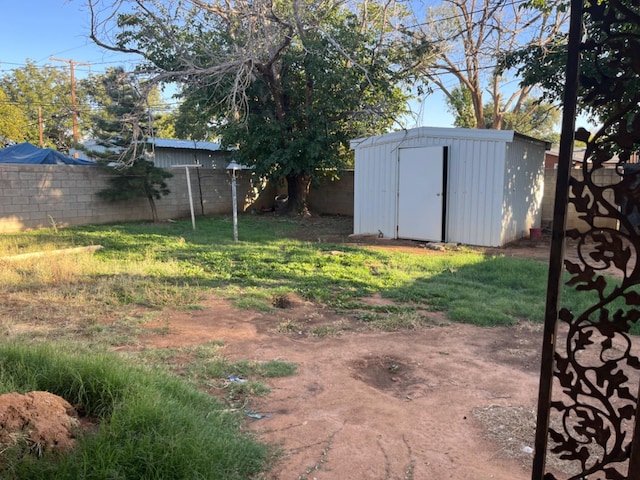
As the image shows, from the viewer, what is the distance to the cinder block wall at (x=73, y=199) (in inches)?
444

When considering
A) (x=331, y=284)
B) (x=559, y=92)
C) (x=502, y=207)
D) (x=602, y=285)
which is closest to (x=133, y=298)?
(x=331, y=284)

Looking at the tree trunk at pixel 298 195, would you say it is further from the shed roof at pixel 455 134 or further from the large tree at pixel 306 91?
the shed roof at pixel 455 134

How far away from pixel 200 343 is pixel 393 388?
1.81 meters

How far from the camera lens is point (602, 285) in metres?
1.48

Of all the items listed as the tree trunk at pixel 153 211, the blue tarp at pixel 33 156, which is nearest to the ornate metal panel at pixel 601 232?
the tree trunk at pixel 153 211

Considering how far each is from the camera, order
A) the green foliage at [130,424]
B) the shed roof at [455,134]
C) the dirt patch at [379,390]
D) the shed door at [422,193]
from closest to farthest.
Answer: the green foliage at [130,424], the dirt patch at [379,390], the shed roof at [455,134], the shed door at [422,193]

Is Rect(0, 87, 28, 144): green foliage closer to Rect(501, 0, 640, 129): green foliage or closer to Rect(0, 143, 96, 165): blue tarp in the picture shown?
Rect(0, 143, 96, 165): blue tarp

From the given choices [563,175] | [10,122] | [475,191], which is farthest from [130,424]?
[10,122]

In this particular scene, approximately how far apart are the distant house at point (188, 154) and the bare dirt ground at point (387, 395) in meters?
13.2

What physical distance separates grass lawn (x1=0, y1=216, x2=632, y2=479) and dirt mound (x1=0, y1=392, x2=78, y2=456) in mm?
83

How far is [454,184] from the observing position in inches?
405

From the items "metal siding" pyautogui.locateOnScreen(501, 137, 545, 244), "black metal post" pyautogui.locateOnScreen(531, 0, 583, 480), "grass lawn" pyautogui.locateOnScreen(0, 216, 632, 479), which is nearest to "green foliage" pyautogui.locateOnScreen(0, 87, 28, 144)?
"grass lawn" pyautogui.locateOnScreen(0, 216, 632, 479)

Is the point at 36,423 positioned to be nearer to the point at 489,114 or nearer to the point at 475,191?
the point at 475,191

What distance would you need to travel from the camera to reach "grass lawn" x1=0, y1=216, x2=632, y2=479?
2193 mm
